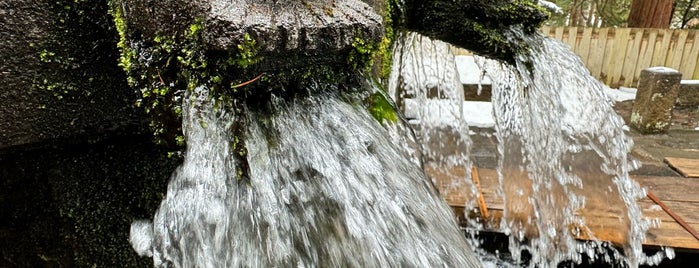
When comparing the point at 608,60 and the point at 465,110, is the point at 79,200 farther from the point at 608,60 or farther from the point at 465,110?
the point at 608,60

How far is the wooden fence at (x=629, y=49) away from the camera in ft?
28.4

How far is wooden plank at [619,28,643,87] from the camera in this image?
8.71 meters

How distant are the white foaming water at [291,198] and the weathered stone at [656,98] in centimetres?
584

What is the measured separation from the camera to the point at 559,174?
384 centimetres

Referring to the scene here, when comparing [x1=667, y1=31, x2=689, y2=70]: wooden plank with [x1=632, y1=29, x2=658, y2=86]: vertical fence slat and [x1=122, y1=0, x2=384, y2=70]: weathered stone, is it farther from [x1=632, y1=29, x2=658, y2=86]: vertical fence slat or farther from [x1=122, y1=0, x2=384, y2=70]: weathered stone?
[x1=122, y1=0, x2=384, y2=70]: weathered stone

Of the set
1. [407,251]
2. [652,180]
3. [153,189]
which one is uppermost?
[153,189]

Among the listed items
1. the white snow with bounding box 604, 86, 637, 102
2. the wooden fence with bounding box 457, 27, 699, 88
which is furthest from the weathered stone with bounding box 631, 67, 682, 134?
the wooden fence with bounding box 457, 27, 699, 88

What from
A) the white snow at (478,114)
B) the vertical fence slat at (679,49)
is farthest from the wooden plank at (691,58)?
the white snow at (478,114)

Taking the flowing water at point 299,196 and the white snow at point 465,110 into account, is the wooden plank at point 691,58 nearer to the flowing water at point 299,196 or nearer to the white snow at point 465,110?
the white snow at point 465,110

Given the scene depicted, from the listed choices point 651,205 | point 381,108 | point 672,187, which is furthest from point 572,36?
point 381,108

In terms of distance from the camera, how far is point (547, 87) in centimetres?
207

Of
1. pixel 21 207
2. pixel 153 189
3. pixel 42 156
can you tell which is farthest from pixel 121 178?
pixel 21 207

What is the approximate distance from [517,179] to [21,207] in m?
3.35

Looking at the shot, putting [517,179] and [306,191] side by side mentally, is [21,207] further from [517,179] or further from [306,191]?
[517,179]
